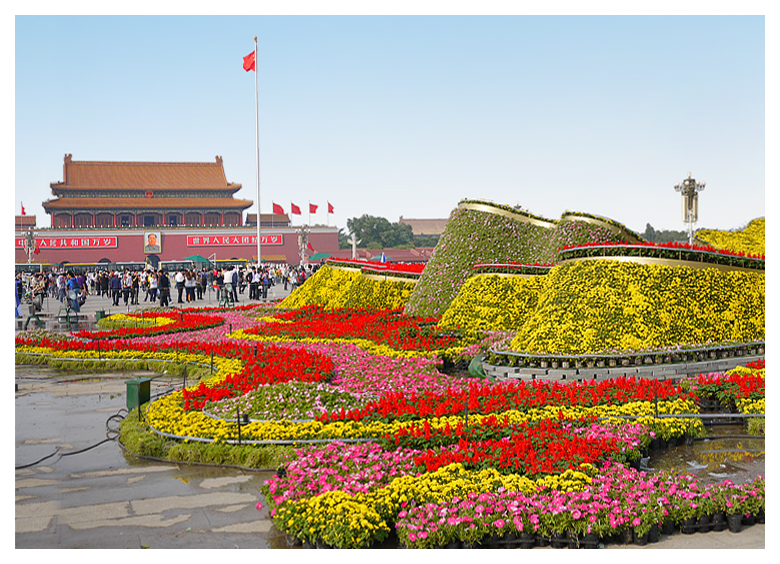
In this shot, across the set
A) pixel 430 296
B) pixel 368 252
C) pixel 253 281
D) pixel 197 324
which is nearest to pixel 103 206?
pixel 368 252

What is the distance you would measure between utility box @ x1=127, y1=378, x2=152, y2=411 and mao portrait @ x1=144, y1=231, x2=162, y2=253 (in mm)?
45258

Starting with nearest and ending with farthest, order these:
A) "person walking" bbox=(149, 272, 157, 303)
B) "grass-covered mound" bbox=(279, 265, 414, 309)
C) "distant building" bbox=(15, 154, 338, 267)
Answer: "grass-covered mound" bbox=(279, 265, 414, 309) < "person walking" bbox=(149, 272, 157, 303) < "distant building" bbox=(15, 154, 338, 267)

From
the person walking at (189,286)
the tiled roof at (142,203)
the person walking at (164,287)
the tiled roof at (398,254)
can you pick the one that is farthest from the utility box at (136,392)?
the tiled roof at (142,203)

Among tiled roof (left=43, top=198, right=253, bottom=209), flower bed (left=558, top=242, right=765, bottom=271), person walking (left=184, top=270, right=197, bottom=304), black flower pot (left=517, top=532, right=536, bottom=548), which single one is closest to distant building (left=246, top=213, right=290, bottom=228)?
tiled roof (left=43, top=198, right=253, bottom=209)

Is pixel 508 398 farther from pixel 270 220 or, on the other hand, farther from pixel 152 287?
pixel 270 220

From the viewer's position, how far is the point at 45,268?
47.5 meters

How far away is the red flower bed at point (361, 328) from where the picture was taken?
10836mm

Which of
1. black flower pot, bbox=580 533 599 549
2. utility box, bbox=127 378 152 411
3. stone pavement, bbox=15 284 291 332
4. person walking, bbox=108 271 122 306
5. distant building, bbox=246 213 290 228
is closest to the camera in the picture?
black flower pot, bbox=580 533 599 549

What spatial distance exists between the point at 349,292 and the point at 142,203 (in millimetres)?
41563

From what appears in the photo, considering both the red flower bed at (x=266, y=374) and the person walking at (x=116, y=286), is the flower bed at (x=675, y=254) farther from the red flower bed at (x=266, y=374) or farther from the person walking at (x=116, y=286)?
the person walking at (x=116, y=286)

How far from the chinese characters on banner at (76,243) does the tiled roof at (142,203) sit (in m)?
3.99

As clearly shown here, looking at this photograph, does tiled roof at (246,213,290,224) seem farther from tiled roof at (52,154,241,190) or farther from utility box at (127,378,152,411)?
utility box at (127,378,152,411)

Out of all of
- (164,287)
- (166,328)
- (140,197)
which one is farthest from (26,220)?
(166,328)

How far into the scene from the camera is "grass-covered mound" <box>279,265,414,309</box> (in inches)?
633
